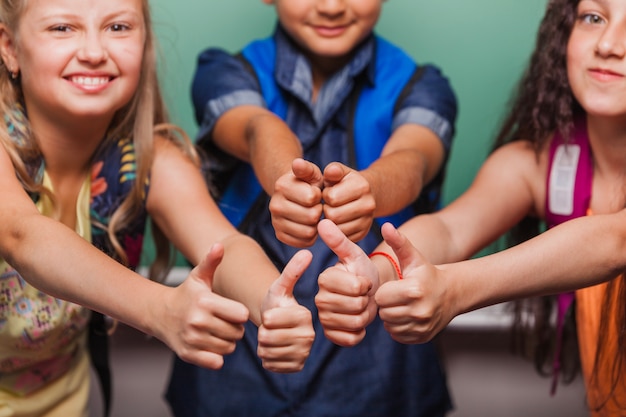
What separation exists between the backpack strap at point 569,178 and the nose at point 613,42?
5.1 inches

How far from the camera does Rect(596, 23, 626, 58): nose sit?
3.37 ft

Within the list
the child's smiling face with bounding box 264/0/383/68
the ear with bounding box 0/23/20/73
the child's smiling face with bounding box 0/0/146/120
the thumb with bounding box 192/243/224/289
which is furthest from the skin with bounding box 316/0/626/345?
the ear with bounding box 0/23/20/73

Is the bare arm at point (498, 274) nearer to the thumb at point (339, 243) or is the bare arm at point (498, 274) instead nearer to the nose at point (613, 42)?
the thumb at point (339, 243)

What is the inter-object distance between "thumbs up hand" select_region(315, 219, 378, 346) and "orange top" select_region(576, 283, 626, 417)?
0.36 m

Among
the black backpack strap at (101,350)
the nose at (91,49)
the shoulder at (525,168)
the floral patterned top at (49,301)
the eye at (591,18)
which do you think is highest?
the eye at (591,18)

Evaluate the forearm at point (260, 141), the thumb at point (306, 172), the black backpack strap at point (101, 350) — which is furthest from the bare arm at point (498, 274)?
the black backpack strap at point (101, 350)

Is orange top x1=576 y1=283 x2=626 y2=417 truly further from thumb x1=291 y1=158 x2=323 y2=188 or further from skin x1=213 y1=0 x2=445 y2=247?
thumb x1=291 y1=158 x2=323 y2=188

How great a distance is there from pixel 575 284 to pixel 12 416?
0.67 meters

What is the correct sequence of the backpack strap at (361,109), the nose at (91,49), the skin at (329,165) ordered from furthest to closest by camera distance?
1. the backpack strap at (361,109)
2. the nose at (91,49)
3. the skin at (329,165)

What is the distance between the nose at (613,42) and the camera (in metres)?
1.03

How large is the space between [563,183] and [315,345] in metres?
0.35

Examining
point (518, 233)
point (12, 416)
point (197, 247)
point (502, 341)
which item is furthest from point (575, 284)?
point (12, 416)

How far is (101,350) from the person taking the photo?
4.03ft

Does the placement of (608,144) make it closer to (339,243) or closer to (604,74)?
(604,74)
